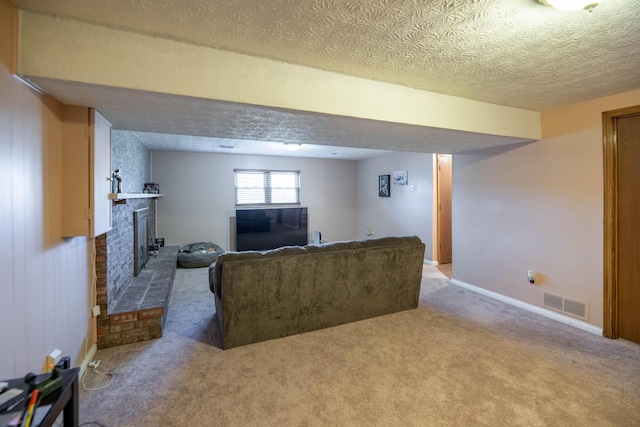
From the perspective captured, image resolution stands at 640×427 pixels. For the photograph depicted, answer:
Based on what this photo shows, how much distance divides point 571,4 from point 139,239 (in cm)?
450

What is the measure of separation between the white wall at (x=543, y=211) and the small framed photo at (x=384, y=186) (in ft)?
7.59

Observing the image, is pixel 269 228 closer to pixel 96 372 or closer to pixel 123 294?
pixel 123 294

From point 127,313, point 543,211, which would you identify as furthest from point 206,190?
point 543,211

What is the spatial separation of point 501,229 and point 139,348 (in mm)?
4151

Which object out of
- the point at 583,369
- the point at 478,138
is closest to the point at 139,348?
the point at 583,369

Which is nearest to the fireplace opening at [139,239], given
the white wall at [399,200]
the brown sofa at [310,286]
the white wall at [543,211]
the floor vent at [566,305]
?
the brown sofa at [310,286]

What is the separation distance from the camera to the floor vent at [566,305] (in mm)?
2857

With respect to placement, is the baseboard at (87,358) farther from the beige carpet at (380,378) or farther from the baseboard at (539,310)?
the baseboard at (539,310)

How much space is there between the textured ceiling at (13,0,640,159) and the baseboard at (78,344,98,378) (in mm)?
2282

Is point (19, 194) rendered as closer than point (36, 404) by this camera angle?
No

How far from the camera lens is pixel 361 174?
24.3ft

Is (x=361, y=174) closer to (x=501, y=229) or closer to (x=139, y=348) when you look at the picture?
(x=501, y=229)

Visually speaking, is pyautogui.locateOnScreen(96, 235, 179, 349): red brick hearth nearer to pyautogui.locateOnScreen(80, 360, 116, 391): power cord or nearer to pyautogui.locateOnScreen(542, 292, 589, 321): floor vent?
pyautogui.locateOnScreen(80, 360, 116, 391): power cord

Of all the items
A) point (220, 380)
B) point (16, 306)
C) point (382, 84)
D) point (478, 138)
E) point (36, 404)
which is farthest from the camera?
point (478, 138)
